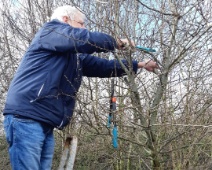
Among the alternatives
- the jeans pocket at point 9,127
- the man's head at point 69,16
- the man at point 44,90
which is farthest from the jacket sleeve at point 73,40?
the jeans pocket at point 9,127

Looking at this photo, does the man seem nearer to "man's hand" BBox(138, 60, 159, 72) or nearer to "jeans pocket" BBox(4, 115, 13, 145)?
"jeans pocket" BBox(4, 115, 13, 145)

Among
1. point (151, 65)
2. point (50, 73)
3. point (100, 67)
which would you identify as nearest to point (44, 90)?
point (50, 73)

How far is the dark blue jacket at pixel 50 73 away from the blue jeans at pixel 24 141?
62 millimetres

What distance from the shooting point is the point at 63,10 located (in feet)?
9.84

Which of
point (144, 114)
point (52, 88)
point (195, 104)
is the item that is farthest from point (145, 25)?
point (52, 88)

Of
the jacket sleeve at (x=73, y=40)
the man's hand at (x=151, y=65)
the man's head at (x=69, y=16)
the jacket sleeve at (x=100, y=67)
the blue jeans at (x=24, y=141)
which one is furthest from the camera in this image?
the jacket sleeve at (x=100, y=67)

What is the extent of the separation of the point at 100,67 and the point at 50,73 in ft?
2.43

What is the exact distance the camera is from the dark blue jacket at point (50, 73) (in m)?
2.65

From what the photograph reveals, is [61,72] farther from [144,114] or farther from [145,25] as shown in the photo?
[145,25]

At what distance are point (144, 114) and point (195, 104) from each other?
0.67m

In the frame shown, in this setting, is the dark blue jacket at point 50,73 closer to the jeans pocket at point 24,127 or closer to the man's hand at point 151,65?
the jeans pocket at point 24,127

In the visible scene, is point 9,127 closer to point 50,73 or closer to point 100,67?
point 50,73

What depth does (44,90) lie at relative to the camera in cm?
269

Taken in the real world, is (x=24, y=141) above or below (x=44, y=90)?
below
